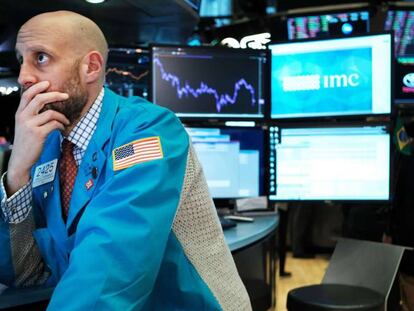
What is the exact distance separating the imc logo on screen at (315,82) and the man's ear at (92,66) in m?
1.44

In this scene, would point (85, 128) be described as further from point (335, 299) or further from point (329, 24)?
point (329, 24)

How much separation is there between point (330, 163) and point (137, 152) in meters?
1.57

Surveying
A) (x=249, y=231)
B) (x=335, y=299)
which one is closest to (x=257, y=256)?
(x=249, y=231)

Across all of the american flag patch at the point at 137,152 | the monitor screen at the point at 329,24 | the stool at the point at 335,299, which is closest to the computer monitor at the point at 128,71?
the stool at the point at 335,299

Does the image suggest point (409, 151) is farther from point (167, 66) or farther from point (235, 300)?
point (235, 300)

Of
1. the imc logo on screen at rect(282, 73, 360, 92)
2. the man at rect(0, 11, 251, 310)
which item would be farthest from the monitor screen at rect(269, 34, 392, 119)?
the man at rect(0, 11, 251, 310)

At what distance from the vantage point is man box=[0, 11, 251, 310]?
105 centimetres

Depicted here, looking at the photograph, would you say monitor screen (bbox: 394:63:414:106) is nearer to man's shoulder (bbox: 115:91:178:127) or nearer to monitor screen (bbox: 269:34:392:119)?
monitor screen (bbox: 269:34:392:119)

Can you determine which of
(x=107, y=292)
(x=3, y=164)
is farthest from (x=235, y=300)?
(x=3, y=164)

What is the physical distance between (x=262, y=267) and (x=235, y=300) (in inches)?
44.1

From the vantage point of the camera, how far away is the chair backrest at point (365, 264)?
245 cm

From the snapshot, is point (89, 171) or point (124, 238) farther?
point (89, 171)

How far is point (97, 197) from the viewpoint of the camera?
3.70 ft

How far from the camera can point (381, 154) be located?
2525 mm
